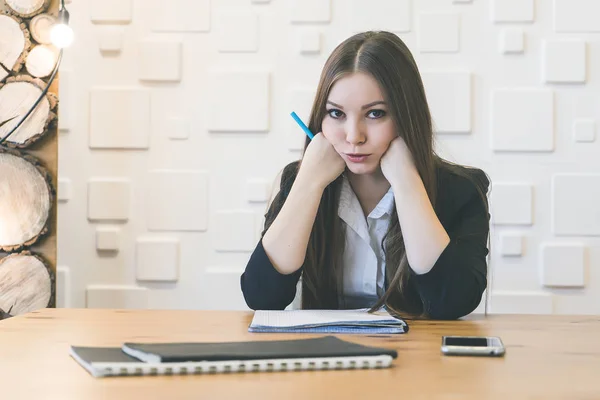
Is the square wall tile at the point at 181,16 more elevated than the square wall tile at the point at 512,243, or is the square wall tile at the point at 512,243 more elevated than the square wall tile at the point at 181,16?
the square wall tile at the point at 181,16

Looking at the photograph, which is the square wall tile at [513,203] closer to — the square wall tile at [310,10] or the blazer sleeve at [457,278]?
the square wall tile at [310,10]

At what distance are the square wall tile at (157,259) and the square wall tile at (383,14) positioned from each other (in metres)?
1.06

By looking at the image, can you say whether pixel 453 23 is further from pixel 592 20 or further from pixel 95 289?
pixel 95 289

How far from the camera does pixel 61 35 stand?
2.67 metres

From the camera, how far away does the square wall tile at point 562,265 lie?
273cm

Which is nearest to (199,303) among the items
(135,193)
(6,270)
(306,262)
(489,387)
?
(135,193)

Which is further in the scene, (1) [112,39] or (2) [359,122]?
(1) [112,39]

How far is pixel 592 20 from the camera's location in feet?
8.96

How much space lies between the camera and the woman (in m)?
1.52

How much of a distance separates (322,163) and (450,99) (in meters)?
1.21

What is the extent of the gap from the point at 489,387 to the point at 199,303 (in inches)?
82.9

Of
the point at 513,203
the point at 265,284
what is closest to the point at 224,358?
the point at 265,284

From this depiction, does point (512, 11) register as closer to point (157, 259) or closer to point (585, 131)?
point (585, 131)

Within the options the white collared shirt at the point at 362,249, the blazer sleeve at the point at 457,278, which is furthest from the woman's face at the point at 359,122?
the blazer sleeve at the point at 457,278
